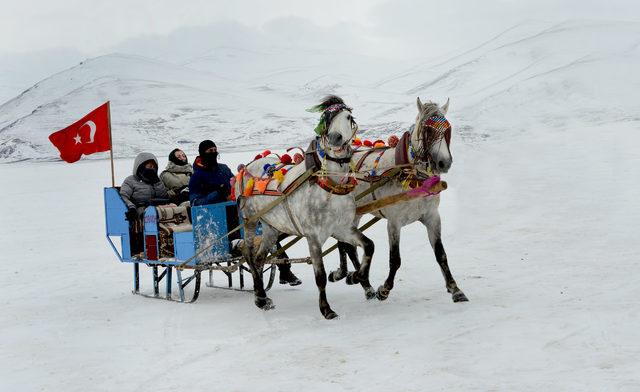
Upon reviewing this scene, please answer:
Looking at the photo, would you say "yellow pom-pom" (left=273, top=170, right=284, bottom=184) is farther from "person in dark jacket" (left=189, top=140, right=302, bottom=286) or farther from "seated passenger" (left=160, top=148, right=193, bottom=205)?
"seated passenger" (left=160, top=148, right=193, bottom=205)

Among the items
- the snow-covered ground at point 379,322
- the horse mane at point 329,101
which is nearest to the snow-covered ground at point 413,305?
the snow-covered ground at point 379,322

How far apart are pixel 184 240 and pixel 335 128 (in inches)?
113

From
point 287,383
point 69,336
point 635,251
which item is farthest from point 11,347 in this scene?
point 635,251

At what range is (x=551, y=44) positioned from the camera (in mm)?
53656

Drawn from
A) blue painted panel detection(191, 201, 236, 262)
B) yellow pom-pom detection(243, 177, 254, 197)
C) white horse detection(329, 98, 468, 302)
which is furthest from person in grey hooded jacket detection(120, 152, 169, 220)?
white horse detection(329, 98, 468, 302)

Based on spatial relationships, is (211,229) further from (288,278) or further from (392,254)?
(392,254)

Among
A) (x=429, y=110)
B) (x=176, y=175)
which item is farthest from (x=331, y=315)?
(x=176, y=175)

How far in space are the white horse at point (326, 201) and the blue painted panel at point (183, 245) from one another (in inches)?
40.3

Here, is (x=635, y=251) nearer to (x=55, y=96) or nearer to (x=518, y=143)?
(x=518, y=143)

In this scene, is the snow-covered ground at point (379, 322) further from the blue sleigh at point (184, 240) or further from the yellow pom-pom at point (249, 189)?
the yellow pom-pom at point (249, 189)

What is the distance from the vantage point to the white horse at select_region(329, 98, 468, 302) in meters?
7.97

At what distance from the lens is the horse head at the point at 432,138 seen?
26.0ft

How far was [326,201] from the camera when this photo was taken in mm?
8031

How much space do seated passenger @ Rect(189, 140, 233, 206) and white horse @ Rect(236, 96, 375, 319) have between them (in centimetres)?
111
